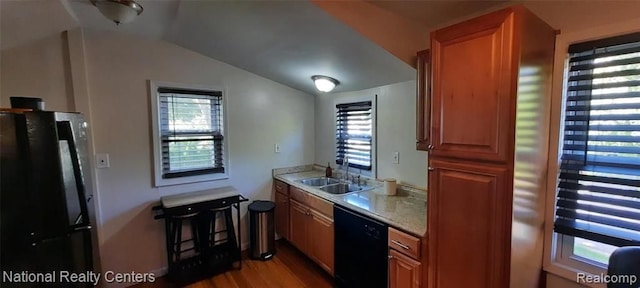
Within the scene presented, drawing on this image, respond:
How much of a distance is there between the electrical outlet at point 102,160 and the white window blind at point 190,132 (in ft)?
1.46

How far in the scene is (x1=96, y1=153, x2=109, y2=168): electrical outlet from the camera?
2441 mm

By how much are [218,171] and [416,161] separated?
6.80ft

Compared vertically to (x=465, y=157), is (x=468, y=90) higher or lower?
higher

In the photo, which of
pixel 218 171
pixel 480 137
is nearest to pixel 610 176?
pixel 480 137

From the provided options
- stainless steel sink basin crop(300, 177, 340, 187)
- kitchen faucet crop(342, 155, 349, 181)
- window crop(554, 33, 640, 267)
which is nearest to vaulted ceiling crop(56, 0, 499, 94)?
window crop(554, 33, 640, 267)

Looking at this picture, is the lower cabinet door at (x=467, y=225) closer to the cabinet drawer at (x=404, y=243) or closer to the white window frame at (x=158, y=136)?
the cabinet drawer at (x=404, y=243)

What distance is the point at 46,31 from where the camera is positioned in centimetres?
212

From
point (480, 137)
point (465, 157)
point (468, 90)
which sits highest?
point (468, 90)

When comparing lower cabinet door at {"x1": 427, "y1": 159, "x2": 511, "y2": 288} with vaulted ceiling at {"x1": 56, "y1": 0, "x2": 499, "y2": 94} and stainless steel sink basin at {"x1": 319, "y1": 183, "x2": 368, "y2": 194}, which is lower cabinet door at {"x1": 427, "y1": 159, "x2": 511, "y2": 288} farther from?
stainless steel sink basin at {"x1": 319, "y1": 183, "x2": 368, "y2": 194}

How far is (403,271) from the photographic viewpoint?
185 centimetres

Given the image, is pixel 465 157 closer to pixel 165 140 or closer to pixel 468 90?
pixel 468 90

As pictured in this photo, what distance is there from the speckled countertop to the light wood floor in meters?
0.82

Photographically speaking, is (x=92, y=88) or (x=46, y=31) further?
(x=92, y=88)

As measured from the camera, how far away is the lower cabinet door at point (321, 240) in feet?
8.40
